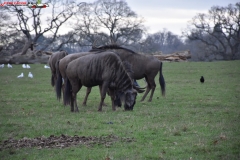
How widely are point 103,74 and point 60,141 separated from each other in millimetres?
4552

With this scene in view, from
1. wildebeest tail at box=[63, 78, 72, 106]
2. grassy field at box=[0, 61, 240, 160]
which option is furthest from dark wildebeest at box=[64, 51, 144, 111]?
grassy field at box=[0, 61, 240, 160]

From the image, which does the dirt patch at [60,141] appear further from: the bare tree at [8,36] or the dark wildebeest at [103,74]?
the bare tree at [8,36]

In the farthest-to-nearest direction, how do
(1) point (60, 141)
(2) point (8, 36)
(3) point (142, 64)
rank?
1. (2) point (8, 36)
2. (3) point (142, 64)
3. (1) point (60, 141)

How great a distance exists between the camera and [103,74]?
12336mm

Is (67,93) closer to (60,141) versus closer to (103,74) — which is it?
(103,74)

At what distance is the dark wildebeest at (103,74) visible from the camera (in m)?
12.3

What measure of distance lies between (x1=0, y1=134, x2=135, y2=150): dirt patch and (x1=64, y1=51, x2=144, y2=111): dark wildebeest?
404cm

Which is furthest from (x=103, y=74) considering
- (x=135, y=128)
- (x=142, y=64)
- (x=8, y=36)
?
(x=8, y=36)

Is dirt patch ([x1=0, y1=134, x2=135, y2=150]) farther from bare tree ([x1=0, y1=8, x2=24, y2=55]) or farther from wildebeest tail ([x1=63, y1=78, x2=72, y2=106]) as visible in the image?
bare tree ([x1=0, y1=8, x2=24, y2=55])

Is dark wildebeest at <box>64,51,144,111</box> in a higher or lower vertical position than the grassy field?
higher

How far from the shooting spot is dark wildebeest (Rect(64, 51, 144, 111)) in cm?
1232

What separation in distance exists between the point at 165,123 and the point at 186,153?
2922 mm

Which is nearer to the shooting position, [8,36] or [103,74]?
[103,74]

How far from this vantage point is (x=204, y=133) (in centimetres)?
869
